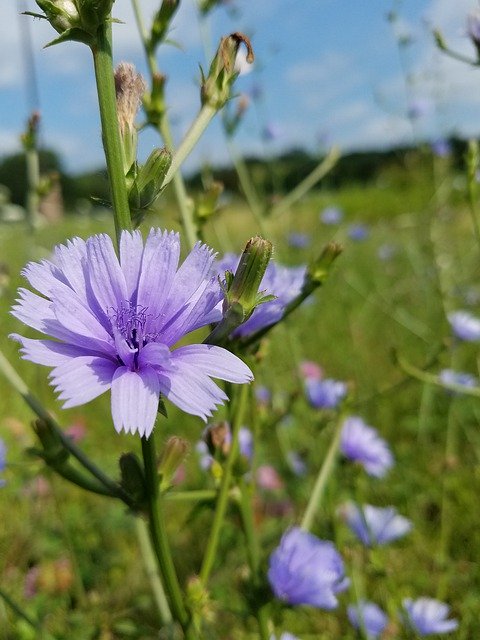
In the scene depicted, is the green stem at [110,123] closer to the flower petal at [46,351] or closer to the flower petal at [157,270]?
the flower petal at [157,270]

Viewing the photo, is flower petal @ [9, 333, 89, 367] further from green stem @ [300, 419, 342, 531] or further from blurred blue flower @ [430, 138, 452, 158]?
blurred blue flower @ [430, 138, 452, 158]

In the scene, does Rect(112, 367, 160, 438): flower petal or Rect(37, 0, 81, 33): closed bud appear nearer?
Rect(112, 367, 160, 438): flower petal

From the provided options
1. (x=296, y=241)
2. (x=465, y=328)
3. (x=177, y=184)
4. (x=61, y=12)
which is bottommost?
(x=296, y=241)

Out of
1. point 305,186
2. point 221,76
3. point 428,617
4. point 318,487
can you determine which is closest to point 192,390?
point 221,76

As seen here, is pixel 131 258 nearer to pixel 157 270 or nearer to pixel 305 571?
pixel 157 270

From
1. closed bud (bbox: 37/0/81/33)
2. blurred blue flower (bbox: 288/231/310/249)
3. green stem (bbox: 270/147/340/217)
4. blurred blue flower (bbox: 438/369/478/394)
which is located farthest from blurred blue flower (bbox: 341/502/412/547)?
blurred blue flower (bbox: 288/231/310/249)

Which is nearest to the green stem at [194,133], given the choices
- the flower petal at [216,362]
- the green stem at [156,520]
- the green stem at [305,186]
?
the flower petal at [216,362]
